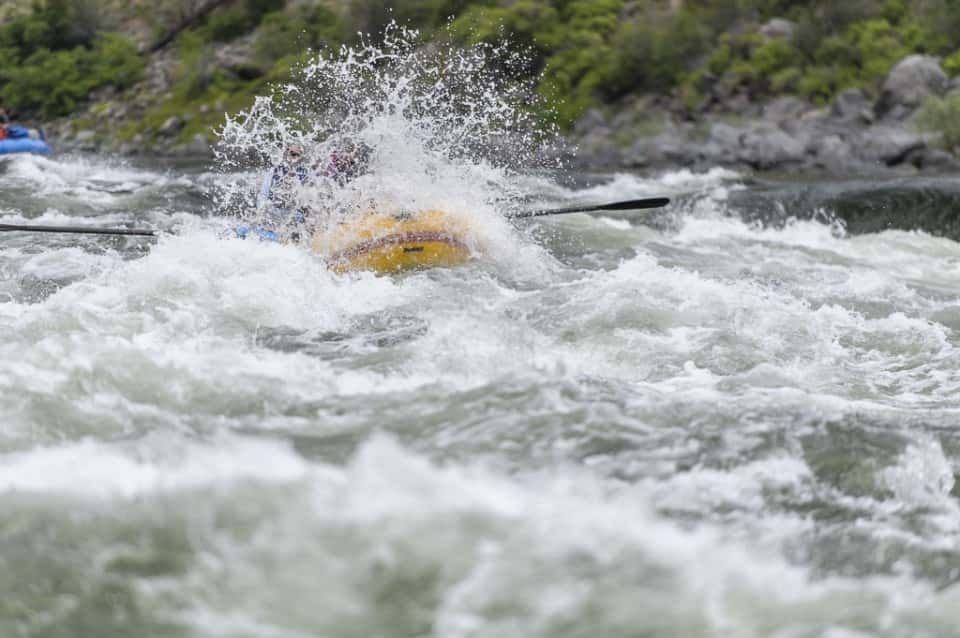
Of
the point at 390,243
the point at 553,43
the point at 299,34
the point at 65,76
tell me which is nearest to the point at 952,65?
the point at 553,43

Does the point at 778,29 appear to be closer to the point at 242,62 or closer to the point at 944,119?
the point at 944,119

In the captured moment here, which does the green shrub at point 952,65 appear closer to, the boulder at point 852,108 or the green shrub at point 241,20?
the boulder at point 852,108

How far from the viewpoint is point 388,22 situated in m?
24.2

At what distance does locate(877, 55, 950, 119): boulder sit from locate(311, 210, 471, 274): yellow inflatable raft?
11.4 metres

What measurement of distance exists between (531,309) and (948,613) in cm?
388

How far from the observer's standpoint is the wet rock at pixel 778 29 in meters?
20.6

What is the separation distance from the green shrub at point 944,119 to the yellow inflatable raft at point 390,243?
10.3 metres

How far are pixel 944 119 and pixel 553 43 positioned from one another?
8886mm

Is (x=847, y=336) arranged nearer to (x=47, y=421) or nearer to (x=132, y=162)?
(x=47, y=421)

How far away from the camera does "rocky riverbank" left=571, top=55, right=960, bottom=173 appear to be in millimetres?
15656

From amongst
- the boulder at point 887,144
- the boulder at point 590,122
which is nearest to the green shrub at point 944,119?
the boulder at point 887,144

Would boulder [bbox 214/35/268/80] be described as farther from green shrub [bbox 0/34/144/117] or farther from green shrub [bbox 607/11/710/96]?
green shrub [bbox 607/11/710/96]

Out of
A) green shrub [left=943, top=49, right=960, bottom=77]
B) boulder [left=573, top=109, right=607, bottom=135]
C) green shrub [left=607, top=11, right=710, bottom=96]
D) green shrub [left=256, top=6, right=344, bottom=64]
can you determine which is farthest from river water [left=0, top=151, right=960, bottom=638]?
green shrub [left=256, top=6, right=344, bottom=64]

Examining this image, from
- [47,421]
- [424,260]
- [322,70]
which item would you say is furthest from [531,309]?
[322,70]
